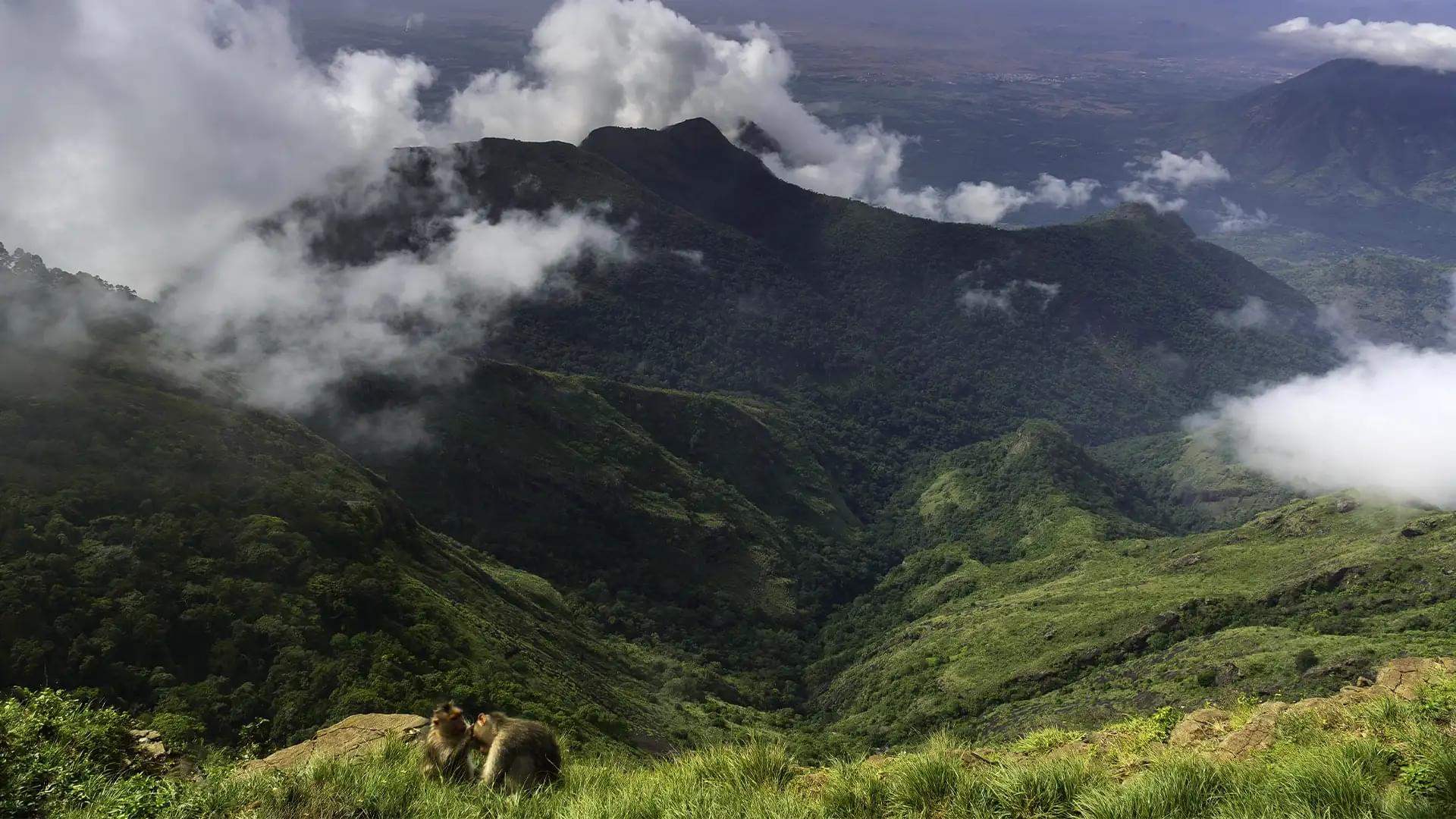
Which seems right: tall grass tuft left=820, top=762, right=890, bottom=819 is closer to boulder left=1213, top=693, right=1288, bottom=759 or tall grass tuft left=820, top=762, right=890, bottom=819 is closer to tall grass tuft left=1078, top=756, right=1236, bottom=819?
tall grass tuft left=1078, top=756, right=1236, bottom=819

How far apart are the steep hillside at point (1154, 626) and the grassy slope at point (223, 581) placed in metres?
44.7

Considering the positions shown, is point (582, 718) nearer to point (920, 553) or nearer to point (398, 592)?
point (398, 592)

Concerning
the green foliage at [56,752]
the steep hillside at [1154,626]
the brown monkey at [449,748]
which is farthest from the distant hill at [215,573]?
the brown monkey at [449,748]

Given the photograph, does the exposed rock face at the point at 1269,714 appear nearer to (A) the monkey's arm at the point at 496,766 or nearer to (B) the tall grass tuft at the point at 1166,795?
(B) the tall grass tuft at the point at 1166,795

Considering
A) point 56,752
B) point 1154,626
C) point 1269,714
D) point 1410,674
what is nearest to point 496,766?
point 56,752

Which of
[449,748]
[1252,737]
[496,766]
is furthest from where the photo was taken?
[1252,737]

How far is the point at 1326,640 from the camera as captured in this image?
7394 cm

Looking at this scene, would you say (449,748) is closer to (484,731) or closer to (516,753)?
(484,731)

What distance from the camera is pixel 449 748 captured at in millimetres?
10742

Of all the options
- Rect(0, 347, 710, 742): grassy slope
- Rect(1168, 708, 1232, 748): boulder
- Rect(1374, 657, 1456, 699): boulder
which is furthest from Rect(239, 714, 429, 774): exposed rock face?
Rect(0, 347, 710, 742): grassy slope

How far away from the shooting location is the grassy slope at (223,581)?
1962 inches

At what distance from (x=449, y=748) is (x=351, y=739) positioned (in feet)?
19.3

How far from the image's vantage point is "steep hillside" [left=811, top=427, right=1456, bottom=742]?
243 ft

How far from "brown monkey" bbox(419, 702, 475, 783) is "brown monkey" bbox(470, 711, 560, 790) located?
0.63 ft
